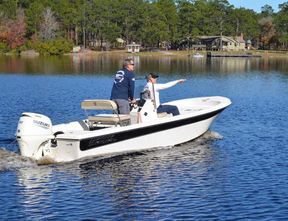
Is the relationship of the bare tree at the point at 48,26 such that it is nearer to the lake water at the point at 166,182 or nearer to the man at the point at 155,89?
the lake water at the point at 166,182

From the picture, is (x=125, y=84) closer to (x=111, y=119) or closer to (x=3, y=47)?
(x=111, y=119)

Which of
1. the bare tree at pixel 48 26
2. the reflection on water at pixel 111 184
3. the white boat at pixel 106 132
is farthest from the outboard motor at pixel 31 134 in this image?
the bare tree at pixel 48 26

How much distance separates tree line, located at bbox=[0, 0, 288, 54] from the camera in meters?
121

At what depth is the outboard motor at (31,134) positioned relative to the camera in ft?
50.1

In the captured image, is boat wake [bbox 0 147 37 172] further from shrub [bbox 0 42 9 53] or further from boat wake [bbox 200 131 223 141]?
shrub [bbox 0 42 9 53]

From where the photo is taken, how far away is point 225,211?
12.2 m

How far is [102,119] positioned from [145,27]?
116658 mm

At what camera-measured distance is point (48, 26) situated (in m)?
122

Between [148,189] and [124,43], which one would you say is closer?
[148,189]

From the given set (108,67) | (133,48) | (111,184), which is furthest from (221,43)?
(111,184)

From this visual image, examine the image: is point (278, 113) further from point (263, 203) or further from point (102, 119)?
point (263, 203)

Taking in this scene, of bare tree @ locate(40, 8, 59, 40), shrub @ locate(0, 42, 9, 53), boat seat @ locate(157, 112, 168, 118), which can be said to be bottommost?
boat seat @ locate(157, 112, 168, 118)

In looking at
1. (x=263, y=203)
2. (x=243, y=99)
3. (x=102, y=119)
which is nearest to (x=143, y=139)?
(x=102, y=119)

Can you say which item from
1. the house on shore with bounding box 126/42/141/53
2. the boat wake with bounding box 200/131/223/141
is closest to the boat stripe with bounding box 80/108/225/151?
the boat wake with bounding box 200/131/223/141
